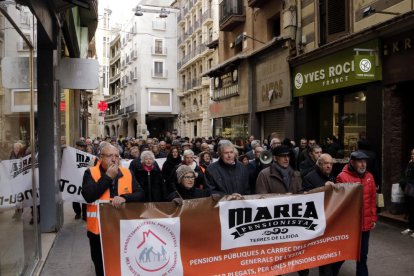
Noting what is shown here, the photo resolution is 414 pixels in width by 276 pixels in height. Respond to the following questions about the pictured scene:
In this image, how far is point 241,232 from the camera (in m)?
4.80

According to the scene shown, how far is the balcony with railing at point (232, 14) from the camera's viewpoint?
2144 cm

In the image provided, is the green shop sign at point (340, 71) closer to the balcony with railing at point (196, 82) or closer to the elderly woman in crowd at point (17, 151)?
the elderly woman in crowd at point (17, 151)

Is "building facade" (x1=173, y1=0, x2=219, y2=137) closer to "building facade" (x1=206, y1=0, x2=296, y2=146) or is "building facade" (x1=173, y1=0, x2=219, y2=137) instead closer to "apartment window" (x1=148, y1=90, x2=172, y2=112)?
"apartment window" (x1=148, y1=90, x2=172, y2=112)

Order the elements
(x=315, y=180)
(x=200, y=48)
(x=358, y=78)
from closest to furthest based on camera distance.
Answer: (x=315, y=180)
(x=358, y=78)
(x=200, y=48)

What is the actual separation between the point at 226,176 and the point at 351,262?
2555mm

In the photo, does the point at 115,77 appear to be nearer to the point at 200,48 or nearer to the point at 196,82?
the point at 196,82

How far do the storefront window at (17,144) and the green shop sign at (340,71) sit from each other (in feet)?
25.4

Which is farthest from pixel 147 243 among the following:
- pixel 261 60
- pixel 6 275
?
pixel 261 60

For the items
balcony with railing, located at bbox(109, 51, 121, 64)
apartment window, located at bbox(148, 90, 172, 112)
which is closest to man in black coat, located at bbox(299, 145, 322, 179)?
apartment window, located at bbox(148, 90, 172, 112)

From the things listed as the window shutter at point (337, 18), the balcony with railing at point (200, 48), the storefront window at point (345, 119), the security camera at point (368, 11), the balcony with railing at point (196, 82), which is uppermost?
the balcony with railing at point (200, 48)

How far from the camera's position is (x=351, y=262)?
6578 millimetres

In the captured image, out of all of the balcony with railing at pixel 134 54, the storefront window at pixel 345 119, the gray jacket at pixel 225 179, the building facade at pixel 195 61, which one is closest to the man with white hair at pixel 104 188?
the gray jacket at pixel 225 179

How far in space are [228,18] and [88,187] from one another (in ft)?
61.0

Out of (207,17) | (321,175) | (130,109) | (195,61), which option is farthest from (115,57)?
(321,175)
